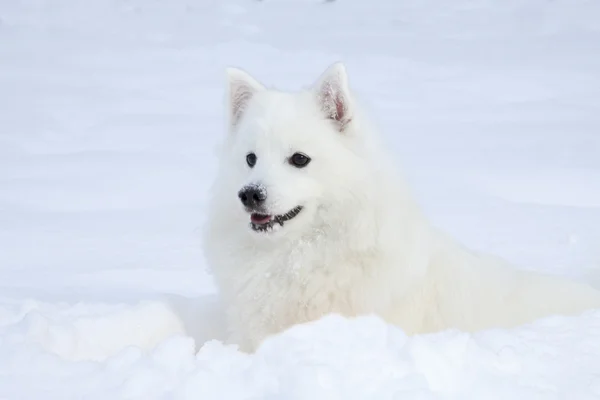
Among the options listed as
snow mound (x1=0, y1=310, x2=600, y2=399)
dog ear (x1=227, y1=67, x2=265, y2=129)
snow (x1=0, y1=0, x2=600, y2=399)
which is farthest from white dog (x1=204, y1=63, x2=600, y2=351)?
snow mound (x1=0, y1=310, x2=600, y2=399)

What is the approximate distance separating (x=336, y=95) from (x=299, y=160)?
0.40m

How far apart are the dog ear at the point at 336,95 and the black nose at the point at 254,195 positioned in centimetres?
62

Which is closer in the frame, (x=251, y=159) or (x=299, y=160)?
(x=299, y=160)

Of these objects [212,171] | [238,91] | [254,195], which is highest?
[238,91]

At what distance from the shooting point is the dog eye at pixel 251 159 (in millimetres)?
4082

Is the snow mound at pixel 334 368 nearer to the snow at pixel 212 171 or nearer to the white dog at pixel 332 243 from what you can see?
the snow at pixel 212 171

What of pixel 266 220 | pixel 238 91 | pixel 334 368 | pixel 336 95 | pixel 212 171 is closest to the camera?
pixel 334 368

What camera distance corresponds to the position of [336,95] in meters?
4.05

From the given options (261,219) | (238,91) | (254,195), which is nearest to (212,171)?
(238,91)

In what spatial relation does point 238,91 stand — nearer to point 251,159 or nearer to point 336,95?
point 251,159

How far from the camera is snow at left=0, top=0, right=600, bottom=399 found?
2516 millimetres

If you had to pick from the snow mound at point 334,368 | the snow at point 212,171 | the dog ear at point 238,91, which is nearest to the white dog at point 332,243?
the dog ear at point 238,91

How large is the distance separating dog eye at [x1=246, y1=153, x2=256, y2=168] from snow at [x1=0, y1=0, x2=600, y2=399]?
2.75 ft

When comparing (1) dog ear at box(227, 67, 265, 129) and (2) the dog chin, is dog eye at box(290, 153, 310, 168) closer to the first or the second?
(2) the dog chin
